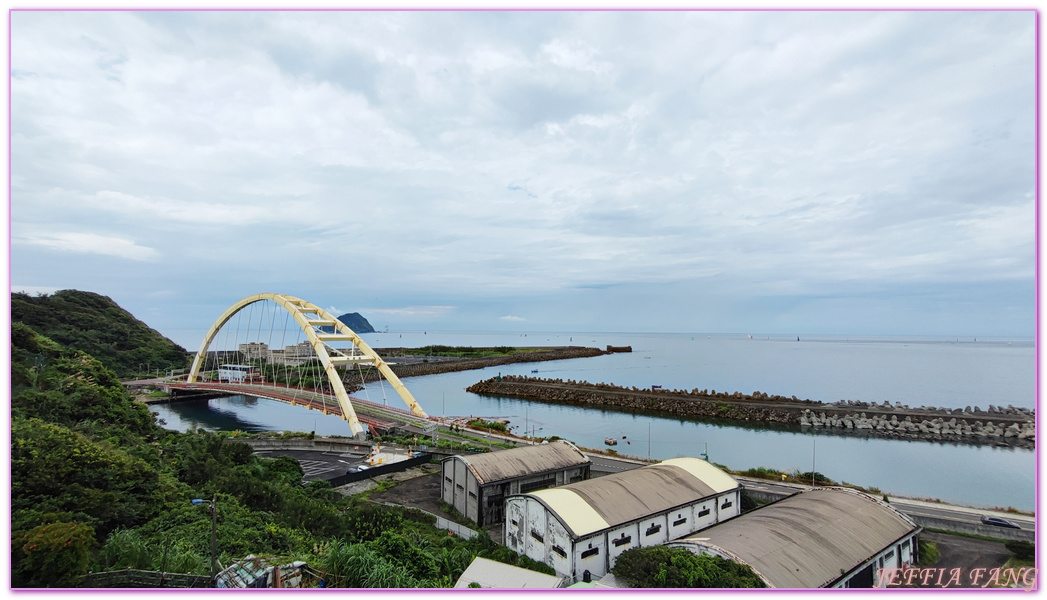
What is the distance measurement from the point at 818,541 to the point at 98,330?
10016 cm

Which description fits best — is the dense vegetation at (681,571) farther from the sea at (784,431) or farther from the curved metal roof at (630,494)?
the sea at (784,431)

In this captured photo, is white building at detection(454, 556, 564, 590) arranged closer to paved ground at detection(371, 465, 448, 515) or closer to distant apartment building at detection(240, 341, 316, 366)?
paved ground at detection(371, 465, 448, 515)

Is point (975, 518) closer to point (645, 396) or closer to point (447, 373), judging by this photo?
point (645, 396)

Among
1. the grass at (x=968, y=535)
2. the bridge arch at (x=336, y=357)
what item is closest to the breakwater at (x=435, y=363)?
the bridge arch at (x=336, y=357)

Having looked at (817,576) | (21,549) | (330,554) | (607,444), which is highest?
(21,549)

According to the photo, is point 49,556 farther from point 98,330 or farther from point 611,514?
point 98,330

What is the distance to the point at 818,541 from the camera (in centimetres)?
1285

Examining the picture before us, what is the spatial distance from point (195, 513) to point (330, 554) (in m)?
6.34

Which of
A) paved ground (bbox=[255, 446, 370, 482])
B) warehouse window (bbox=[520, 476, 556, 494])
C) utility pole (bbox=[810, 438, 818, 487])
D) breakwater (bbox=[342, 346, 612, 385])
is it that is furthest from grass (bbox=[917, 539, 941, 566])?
breakwater (bbox=[342, 346, 612, 385])

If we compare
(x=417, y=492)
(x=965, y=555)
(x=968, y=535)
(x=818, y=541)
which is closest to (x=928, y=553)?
(x=965, y=555)

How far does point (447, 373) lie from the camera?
322 feet

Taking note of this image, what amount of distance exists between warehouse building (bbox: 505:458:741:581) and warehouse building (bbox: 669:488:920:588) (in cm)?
202

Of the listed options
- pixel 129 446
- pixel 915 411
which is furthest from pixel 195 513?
pixel 915 411

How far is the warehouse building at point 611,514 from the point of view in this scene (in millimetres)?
14210
